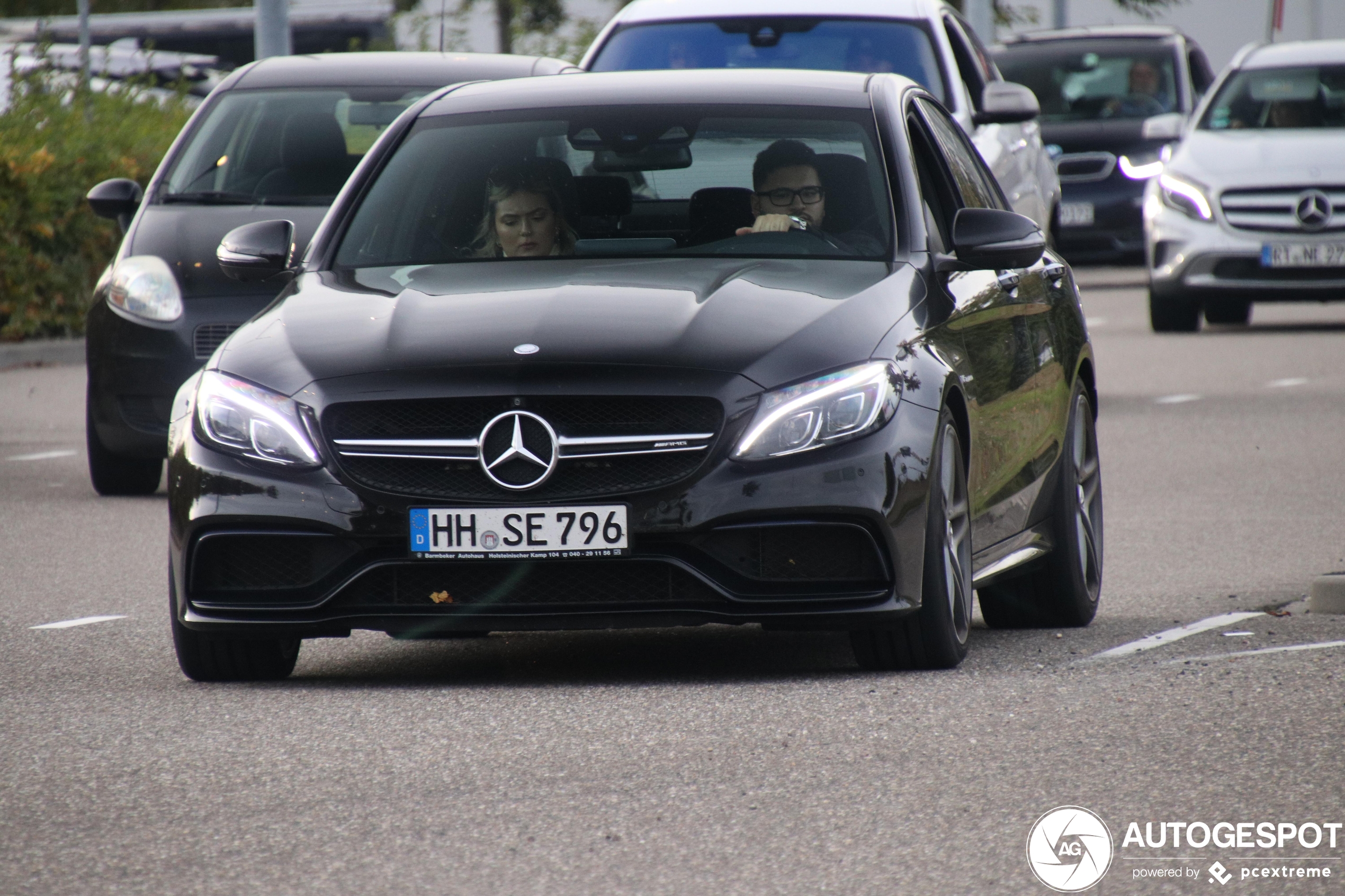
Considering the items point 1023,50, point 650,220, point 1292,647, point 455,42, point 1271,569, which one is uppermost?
point 650,220

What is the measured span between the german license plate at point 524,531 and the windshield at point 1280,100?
14.4m

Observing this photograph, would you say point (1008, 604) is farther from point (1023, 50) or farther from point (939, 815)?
point (1023, 50)

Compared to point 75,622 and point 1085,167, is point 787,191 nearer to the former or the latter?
point 75,622

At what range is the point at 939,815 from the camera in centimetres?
475

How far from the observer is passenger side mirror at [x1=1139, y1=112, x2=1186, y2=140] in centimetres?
1944

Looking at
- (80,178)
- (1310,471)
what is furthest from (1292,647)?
(80,178)

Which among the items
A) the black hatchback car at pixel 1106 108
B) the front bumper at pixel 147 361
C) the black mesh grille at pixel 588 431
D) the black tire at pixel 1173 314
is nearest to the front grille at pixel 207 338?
the front bumper at pixel 147 361

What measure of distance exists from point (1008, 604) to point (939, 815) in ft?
9.62

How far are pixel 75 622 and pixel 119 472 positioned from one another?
3.68 meters

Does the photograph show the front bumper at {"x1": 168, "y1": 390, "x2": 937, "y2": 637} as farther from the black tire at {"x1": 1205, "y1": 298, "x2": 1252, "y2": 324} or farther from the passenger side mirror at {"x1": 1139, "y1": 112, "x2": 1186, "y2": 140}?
the black tire at {"x1": 1205, "y1": 298, "x2": 1252, "y2": 324}

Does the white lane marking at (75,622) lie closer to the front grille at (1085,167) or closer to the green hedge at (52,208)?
the green hedge at (52,208)

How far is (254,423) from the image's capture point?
616cm

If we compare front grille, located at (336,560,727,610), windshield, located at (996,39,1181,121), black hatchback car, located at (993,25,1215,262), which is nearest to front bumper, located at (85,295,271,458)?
front grille, located at (336,560,727,610)

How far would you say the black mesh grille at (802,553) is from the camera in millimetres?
6004
